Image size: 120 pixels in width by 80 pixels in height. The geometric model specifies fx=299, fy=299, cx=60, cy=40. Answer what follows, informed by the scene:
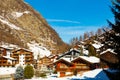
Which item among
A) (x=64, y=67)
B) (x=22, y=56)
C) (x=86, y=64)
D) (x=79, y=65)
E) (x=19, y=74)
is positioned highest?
(x=22, y=56)

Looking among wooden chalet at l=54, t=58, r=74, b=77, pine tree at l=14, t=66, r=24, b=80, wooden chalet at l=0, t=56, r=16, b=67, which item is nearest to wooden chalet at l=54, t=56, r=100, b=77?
wooden chalet at l=54, t=58, r=74, b=77

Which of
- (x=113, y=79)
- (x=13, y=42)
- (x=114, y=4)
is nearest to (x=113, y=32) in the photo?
(x=114, y=4)

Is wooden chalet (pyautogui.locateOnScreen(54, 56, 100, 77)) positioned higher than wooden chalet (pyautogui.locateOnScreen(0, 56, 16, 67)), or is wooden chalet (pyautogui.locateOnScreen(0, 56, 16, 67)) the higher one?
wooden chalet (pyautogui.locateOnScreen(0, 56, 16, 67))

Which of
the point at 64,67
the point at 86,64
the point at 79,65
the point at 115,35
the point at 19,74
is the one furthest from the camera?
the point at 64,67

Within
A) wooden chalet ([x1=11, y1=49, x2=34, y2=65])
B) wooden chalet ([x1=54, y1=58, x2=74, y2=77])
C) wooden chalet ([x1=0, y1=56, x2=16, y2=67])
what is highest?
wooden chalet ([x1=11, y1=49, x2=34, y2=65])

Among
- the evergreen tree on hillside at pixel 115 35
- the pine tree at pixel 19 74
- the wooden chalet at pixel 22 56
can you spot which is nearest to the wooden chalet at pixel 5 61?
the wooden chalet at pixel 22 56

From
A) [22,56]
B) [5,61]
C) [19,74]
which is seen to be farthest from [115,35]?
[22,56]

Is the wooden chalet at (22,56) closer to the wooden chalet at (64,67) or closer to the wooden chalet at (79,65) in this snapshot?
the wooden chalet at (64,67)

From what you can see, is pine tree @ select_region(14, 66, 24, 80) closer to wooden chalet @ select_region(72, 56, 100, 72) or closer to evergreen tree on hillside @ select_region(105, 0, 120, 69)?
wooden chalet @ select_region(72, 56, 100, 72)

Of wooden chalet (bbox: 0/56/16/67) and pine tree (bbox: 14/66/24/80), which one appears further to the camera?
wooden chalet (bbox: 0/56/16/67)

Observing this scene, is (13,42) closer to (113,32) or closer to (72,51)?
(72,51)

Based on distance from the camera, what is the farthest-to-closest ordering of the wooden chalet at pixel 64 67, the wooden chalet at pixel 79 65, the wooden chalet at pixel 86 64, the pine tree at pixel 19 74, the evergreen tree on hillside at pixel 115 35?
1. the wooden chalet at pixel 86 64
2. the wooden chalet at pixel 79 65
3. the wooden chalet at pixel 64 67
4. the pine tree at pixel 19 74
5. the evergreen tree on hillside at pixel 115 35

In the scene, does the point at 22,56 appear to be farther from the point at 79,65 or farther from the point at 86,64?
the point at 86,64

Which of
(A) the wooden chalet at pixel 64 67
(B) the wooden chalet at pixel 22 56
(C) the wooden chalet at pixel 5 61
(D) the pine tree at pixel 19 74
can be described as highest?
(B) the wooden chalet at pixel 22 56
